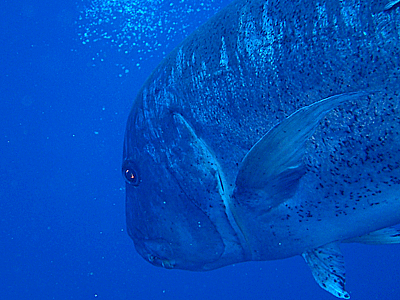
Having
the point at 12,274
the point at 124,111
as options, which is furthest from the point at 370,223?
the point at 124,111

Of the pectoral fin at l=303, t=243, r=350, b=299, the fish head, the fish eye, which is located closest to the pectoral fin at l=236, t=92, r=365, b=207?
the fish head

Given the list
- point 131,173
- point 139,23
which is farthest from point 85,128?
point 131,173

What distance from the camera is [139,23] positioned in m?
21.5

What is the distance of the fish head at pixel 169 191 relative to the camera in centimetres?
120

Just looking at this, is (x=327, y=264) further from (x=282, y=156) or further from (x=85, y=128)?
(x=85, y=128)

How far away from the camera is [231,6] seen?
1.21m

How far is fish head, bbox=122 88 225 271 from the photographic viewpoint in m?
1.20

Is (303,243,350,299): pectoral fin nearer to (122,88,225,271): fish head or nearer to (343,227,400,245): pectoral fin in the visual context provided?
(343,227,400,245): pectoral fin

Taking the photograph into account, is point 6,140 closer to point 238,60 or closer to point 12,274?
point 12,274

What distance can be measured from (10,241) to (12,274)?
7.74 feet

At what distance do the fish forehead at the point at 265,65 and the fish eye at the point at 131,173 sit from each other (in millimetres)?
236

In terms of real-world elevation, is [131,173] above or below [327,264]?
above

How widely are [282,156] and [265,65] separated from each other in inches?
12.2

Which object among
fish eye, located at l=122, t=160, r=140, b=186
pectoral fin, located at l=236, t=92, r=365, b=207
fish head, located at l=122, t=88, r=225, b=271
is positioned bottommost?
pectoral fin, located at l=236, t=92, r=365, b=207
